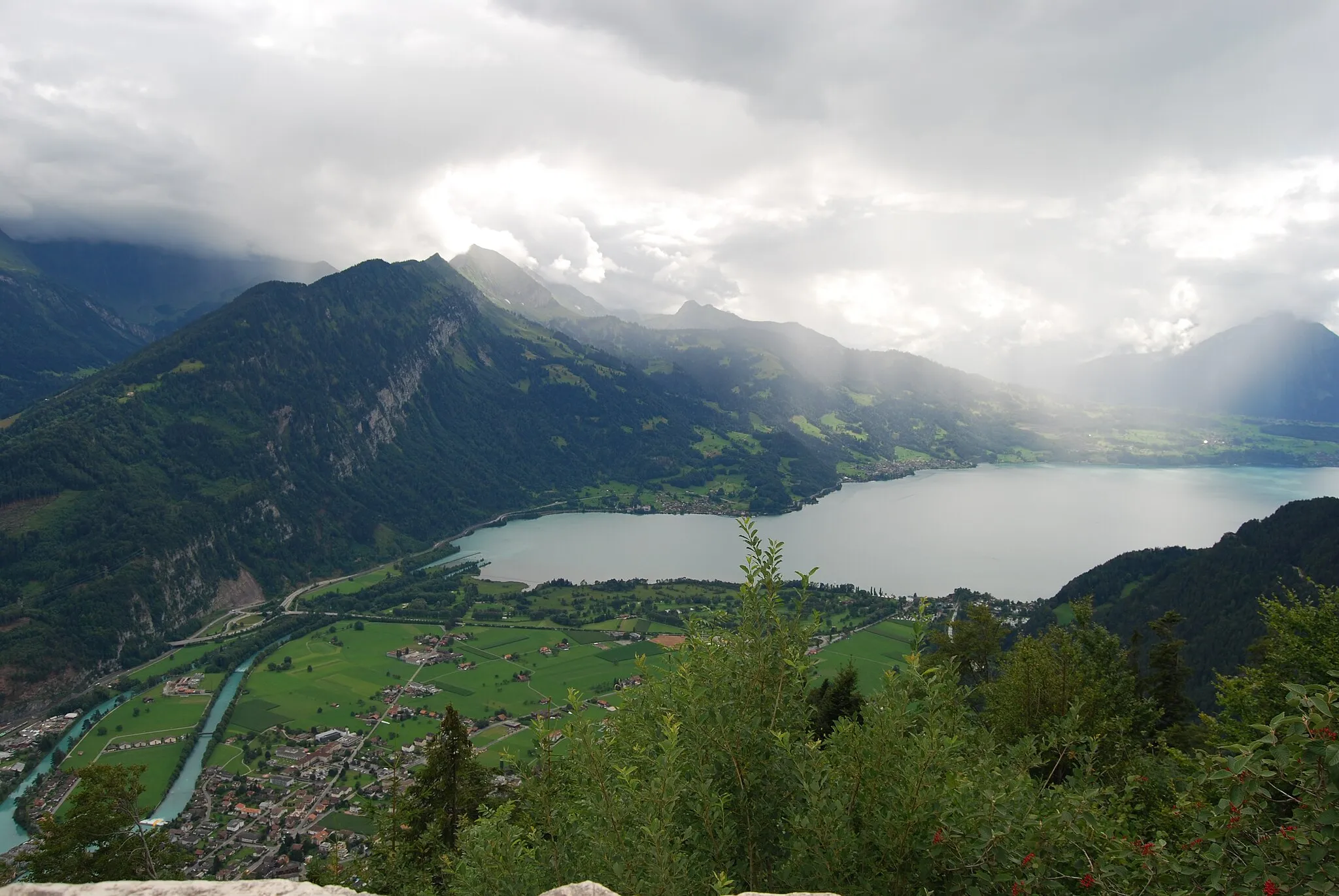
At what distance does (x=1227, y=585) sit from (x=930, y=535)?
229 ft

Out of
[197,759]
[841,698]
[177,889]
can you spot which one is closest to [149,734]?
[197,759]

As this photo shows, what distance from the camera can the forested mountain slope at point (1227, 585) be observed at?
1815 inches

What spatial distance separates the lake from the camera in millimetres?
99688

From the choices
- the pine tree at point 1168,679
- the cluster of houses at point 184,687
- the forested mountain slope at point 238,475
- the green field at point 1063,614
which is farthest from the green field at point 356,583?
the pine tree at point 1168,679

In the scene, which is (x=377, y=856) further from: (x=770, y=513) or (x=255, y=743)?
(x=770, y=513)

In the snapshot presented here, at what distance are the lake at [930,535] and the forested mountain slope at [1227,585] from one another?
2063cm

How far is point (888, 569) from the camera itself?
101 meters

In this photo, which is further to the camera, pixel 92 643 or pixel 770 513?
pixel 770 513

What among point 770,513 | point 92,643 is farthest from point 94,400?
point 770,513

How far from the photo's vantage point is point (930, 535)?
12400 cm

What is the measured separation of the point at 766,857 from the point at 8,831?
68.4 metres

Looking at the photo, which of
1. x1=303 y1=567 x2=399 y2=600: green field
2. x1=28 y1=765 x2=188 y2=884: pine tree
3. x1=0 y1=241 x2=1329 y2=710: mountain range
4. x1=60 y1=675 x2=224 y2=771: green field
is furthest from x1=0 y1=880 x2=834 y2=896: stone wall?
x1=303 y1=567 x2=399 y2=600: green field

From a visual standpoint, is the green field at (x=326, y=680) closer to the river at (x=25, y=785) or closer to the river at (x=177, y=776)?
the river at (x=177, y=776)

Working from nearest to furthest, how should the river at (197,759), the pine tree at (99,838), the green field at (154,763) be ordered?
1. the pine tree at (99,838)
2. the river at (197,759)
3. the green field at (154,763)
